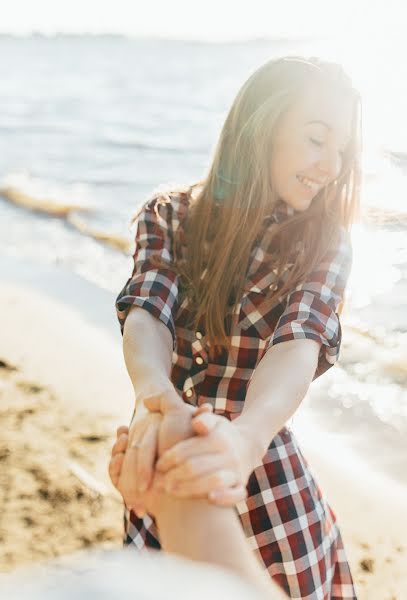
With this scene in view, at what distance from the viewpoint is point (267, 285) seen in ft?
6.18

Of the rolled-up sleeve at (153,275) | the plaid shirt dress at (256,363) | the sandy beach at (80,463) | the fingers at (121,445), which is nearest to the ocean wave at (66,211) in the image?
the sandy beach at (80,463)

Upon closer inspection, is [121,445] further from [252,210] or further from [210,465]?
[252,210]

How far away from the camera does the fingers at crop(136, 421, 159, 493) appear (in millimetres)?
1400

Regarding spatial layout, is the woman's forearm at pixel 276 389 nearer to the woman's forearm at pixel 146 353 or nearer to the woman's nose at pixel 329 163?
the woman's forearm at pixel 146 353

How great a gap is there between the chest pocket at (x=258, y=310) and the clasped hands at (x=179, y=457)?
0.40 m

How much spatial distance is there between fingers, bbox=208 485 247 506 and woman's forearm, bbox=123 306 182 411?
12.2 inches

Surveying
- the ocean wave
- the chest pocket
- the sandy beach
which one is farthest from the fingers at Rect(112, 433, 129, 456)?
the ocean wave

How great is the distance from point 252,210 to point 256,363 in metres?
0.41

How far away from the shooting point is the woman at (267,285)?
5.75 feet

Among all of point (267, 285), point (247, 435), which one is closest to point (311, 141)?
point (267, 285)

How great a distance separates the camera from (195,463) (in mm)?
1334

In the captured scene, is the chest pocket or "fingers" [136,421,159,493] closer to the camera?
"fingers" [136,421,159,493]

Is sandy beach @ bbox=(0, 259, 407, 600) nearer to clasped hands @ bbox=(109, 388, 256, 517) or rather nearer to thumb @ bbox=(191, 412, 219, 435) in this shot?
clasped hands @ bbox=(109, 388, 256, 517)

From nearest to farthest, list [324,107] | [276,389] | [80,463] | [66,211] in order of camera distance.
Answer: [276,389]
[324,107]
[80,463]
[66,211]
